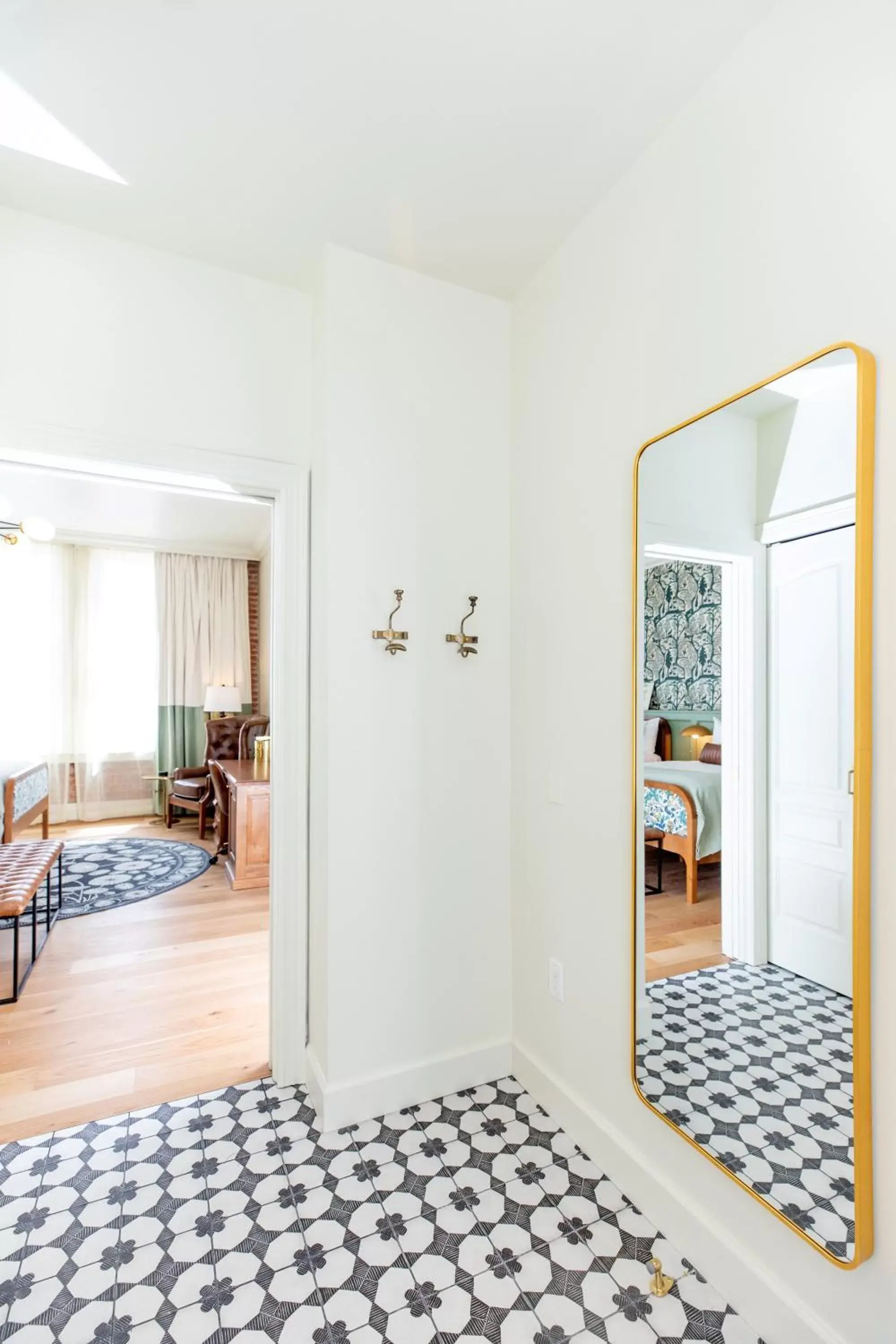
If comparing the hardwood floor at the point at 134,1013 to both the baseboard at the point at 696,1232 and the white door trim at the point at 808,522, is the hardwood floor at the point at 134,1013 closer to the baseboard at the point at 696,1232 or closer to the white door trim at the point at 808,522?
the baseboard at the point at 696,1232

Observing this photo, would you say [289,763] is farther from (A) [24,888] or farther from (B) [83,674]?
(B) [83,674]

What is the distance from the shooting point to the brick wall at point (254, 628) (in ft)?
23.1

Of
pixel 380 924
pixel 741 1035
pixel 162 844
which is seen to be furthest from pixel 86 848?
pixel 741 1035

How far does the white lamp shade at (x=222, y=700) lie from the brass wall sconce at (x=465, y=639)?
4615mm

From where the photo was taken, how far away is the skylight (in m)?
1.61

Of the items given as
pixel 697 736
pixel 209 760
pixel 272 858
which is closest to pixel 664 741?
pixel 697 736

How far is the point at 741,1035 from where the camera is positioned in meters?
1.40

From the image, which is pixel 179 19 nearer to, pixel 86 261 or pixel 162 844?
pixel 86 261

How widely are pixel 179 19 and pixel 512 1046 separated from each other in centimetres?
296

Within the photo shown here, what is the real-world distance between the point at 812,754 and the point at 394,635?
4.09ft

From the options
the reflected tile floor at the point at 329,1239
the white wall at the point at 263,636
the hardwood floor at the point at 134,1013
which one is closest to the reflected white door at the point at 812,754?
the reflected tile floor at the point at 329,1239

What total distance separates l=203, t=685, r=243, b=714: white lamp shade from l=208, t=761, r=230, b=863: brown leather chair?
1119 mm

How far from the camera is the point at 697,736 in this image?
1.58 m

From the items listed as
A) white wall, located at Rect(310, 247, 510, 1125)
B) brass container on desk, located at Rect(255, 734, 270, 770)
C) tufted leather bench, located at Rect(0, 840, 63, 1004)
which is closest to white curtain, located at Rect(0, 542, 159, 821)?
brass container on desk, located at Rect(255, 734, 270, 770)
